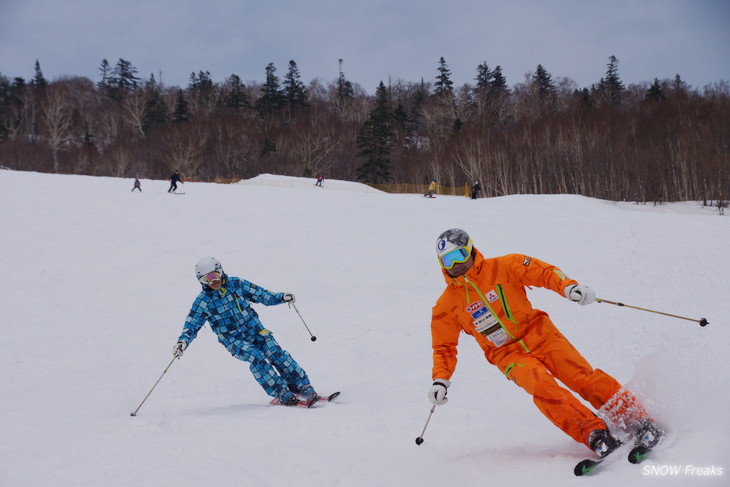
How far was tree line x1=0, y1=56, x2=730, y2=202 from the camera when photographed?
42.0m

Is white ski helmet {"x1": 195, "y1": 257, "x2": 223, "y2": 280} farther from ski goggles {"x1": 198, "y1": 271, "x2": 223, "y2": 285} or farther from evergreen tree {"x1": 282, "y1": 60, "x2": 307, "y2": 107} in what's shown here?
evergreen tree {"x1": 282, "y1": 60, "x2": 307, "y2": 107}

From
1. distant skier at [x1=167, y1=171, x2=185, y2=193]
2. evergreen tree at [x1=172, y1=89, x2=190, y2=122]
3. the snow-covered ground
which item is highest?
evergreen tree at [x1=172, y1=89, x2=190, y2=122]

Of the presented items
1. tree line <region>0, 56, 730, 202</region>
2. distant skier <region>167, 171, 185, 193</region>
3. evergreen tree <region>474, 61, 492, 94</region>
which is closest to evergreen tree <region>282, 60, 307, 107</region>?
tree line <region>0, 56, 730, 202</region>

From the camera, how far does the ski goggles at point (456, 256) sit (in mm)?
3670

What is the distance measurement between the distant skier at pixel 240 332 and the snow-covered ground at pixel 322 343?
405 millimetres

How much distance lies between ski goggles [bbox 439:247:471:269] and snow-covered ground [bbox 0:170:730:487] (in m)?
1.40

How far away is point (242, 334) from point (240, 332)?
4 centimetres

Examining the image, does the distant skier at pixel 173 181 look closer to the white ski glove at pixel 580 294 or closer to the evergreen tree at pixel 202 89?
the white ski glove at pixel 580 294

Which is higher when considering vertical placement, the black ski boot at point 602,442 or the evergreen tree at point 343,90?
the evergreen tree at point 343,90

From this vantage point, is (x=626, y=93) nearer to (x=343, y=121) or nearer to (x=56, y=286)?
(x=343, y=121)

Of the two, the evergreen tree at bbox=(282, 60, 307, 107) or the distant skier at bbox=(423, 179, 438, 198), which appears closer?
the distant skier at bbox=(423, 179, 438, 198)

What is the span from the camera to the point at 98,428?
15.4 feet

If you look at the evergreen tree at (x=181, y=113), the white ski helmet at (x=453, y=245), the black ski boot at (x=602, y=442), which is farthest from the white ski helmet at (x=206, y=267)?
the evergreen tree at (x=181, y=113)

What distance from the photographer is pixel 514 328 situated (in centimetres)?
369
